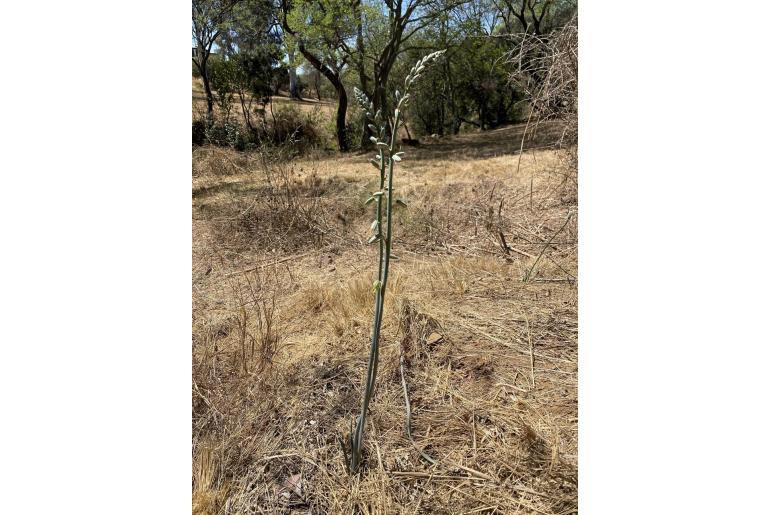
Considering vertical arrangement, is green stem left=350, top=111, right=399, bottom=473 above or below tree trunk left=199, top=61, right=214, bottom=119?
below

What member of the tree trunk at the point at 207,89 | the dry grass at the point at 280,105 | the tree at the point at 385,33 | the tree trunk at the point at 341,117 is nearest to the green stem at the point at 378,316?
the tree at the point at 385,33

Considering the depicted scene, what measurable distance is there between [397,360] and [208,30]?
→ 4.38m

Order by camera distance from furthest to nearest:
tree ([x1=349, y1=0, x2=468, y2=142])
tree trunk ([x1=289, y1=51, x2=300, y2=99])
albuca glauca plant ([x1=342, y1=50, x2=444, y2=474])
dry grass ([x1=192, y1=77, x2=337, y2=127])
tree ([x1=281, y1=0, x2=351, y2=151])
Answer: tree trunk ([x1=289, y1=51, x2=300, y2=99]) < dry grass ([x1=192, y1=77, x2=337, y2=127]) < tree ([x1=281, y1=0, x2=351, y2=151]) < tree ([x1=349, y1=0, x2=468, y2=142]) < albuca glauca plant ([x1=342, y1=50, x2=444, y2=474])

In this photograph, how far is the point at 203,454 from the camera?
1095 millimetres

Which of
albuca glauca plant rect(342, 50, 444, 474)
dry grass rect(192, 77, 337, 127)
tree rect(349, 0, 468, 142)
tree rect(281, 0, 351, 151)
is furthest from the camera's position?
dry grass rect(192, 77, 337, 127)

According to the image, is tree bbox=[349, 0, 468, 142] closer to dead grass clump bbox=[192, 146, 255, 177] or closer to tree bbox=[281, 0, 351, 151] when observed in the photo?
tree bbox=[281, 0, 351, 151]

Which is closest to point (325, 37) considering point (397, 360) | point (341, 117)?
point (341, 117)

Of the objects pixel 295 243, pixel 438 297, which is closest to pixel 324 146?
pixel 295 243

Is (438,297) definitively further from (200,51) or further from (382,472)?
(200,51)

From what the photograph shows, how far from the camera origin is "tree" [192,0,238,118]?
4.59 m

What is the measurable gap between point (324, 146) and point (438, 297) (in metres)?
3.27

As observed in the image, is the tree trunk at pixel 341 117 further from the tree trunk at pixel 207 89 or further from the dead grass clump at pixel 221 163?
the tree trunk at pixel 207 89

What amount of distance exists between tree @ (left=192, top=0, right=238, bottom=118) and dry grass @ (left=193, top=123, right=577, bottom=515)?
2.11 meters

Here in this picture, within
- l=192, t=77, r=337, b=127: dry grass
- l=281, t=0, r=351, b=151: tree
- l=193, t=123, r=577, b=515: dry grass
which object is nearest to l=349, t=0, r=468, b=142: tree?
l=281, t=0, r=351, b=151: tree
